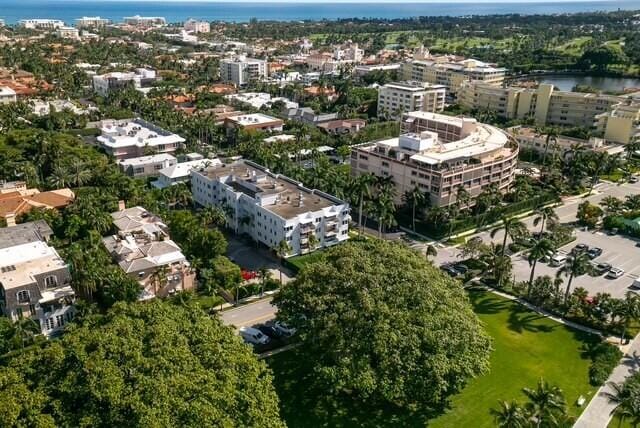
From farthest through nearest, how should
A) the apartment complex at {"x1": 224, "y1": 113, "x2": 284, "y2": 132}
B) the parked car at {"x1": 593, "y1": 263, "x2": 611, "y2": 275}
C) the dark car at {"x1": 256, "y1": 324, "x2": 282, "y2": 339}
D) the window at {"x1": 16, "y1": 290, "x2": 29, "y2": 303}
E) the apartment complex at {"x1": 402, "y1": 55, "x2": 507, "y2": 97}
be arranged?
the apartment complex at {"x1": 402, "y1": 55, "x2": 507, "y2": 97} < the apartment complex at {"x1": 224, "y1": 113, "x2": 284, "y2": 132} < the parked car at {"x1": 593, "y1": 263, "x2": 611, "y2": 275} < the dark car at {"x1": 256, "y1": 324, "x2": 282, "y2": 339} < the window at {"x1": 16, "y1": 290, "x2": 29, "y2": 303}

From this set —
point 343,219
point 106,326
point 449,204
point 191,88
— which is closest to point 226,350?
point 106,326

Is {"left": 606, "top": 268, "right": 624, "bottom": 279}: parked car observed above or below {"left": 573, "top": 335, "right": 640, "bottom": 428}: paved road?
above

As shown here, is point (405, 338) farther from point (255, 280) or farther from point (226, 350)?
point (255, 280)

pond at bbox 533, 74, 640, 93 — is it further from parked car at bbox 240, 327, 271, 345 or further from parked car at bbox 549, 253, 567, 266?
parked car at bbox 240, 327, 271, 345

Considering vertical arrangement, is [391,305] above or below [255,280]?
above

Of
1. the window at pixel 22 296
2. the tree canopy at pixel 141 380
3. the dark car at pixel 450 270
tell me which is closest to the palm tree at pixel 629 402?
the tree canopy at pixel 141 380

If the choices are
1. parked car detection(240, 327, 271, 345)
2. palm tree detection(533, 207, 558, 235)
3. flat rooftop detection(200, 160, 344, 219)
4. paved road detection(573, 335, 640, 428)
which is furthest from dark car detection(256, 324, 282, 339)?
palm tree detection(533, 207, 558, 235)

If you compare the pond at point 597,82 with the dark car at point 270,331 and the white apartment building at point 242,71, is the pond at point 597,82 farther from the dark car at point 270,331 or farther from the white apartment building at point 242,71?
the dark car at point 270,331

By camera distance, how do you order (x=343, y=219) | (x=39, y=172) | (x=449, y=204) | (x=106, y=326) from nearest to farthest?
1. (x=106, y=326)
2. (x=343, y=219)
3. (x=449, y=204)
4. (x=39, y=172)
